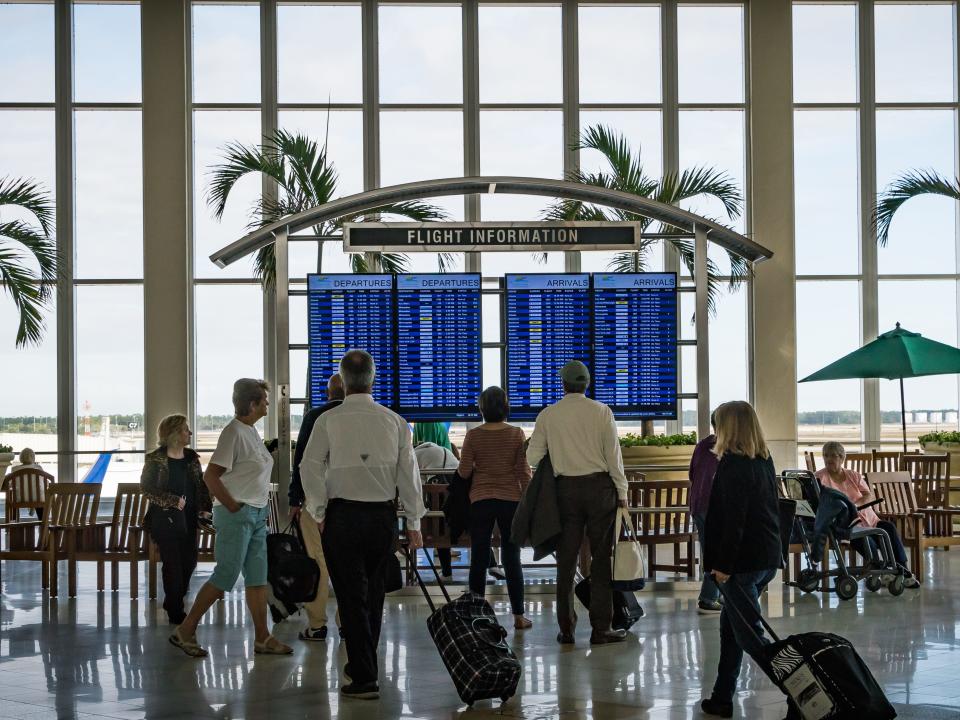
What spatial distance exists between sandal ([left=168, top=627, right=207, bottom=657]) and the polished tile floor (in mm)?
82

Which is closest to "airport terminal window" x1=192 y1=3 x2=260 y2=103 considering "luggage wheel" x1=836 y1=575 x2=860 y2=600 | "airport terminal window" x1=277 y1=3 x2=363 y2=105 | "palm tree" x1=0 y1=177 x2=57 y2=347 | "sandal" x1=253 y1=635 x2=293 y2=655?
"airport terminal window" x1=277 y1=3 x2=363 y2=105

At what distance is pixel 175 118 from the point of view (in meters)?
17.1

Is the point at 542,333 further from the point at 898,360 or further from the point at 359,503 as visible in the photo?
the point at 898,360

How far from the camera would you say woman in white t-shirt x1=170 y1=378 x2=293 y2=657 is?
711 centimetres

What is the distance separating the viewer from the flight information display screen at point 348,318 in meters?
9.84

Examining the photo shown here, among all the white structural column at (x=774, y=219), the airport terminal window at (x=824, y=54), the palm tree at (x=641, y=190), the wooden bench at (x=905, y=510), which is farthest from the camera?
the airport terminal window at (x=824, y=54)

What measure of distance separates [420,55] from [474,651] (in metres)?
13.0

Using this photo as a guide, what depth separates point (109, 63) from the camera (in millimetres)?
17453

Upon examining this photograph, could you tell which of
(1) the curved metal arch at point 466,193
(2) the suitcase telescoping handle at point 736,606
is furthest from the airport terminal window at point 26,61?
(2) the suitcase telescoping handle at point 736,606

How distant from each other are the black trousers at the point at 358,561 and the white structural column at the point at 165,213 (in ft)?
37.0

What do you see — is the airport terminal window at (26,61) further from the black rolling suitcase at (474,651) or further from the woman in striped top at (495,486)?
the black rolling suitcase at (474,651)

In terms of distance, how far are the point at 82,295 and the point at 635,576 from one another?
474 inches

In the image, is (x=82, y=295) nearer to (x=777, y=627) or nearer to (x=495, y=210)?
(x=495, y=210)

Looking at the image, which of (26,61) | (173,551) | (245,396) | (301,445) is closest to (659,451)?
(173,551)
